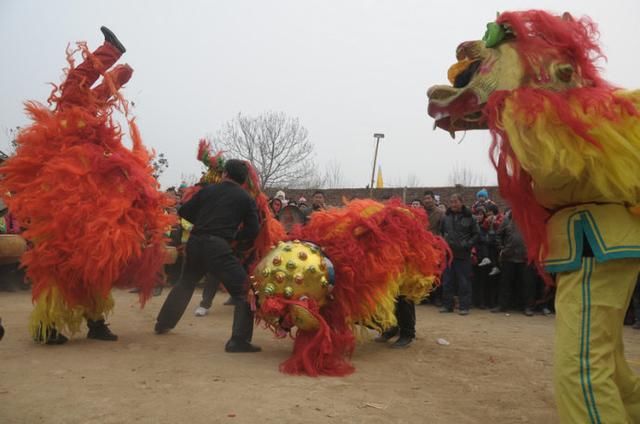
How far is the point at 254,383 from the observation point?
4.06m

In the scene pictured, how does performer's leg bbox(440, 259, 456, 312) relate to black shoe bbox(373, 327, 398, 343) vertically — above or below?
above

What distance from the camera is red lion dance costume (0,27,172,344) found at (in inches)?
187

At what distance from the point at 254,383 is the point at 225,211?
1860mm

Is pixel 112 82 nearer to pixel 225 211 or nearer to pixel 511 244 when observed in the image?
pixel 225 211

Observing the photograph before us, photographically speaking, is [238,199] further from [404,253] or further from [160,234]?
[404,253]

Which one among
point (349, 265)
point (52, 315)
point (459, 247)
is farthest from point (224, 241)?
point (459, 247)

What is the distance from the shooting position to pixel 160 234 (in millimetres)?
5340

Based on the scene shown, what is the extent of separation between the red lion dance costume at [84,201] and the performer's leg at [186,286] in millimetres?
286

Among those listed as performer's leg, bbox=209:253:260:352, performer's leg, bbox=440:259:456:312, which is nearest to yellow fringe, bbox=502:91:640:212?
→ performer's leg, bbox=209:253:260:352

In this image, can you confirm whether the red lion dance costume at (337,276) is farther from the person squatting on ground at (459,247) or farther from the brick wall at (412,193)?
the brick wall at (412,193)

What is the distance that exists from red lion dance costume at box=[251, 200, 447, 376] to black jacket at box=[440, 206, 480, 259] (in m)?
3.60

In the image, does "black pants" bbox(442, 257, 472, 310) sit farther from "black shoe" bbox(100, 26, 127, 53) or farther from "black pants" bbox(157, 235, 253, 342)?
"black shoe" bbox(100, 26, 127, 53)

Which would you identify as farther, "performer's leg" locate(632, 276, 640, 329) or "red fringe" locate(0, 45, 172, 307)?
"performer's leg" locate(632, 276, 640, 329)

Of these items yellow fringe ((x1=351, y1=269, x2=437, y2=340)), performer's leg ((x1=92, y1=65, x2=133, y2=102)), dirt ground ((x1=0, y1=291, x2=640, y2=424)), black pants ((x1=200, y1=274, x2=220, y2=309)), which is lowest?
dirt ground ((x1=0, y1=291, x2=640, y2=424))
